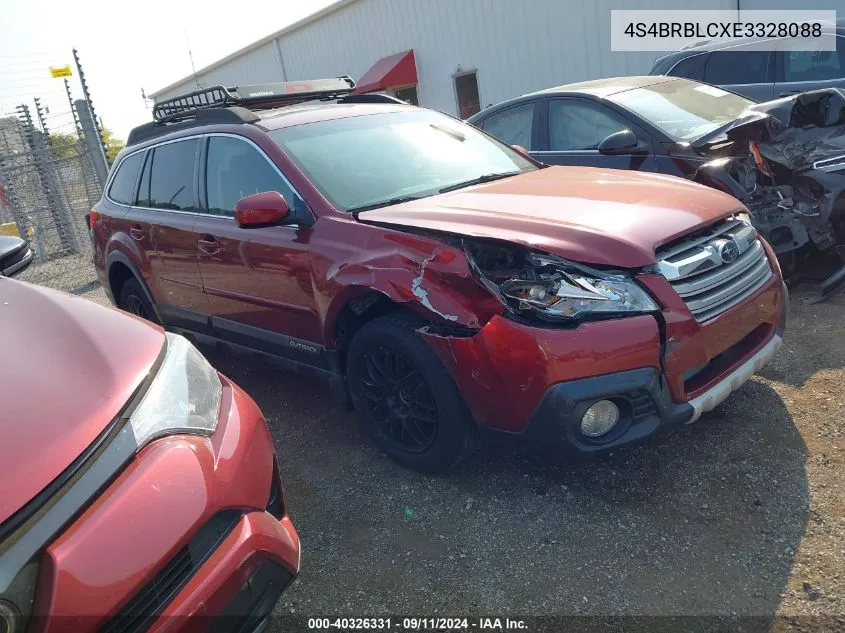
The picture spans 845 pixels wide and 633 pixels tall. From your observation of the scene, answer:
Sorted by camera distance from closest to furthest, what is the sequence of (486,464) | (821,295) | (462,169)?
1. (486,464)
2. (462,169)
3. (821,295)

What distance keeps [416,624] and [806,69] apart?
262 inches

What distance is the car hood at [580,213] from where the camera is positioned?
2.52 metres

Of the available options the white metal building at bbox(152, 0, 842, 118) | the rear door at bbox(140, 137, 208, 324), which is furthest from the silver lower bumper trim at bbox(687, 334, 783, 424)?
the white metal building at bbox(152, 0, 842, 118)

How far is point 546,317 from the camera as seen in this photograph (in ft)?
8.13

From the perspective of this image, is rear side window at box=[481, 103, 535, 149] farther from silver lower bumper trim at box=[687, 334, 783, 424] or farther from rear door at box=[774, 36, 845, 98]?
silver lower bumper trim at box=[687, 334, 783, 424]

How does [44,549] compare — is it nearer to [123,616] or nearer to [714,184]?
[123,616]

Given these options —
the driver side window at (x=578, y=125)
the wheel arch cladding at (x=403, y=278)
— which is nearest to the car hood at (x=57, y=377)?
the wheel arch cladding at (x=403, y=278)

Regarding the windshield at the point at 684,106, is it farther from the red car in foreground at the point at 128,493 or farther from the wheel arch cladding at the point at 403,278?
the red car in foreground at the point at 128,493

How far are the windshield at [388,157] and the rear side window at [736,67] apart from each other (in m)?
4.15

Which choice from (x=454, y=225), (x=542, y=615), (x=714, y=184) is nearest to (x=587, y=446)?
(x=542, y=615)

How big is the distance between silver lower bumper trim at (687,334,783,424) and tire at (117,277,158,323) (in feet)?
12.5

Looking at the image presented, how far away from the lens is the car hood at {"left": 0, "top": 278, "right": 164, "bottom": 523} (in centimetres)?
159

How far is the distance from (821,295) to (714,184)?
1.02 metres

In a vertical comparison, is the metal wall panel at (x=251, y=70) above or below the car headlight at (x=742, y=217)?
above
